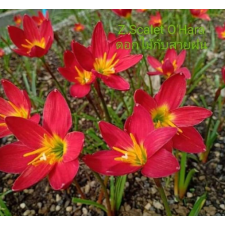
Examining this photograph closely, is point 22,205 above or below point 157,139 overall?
below

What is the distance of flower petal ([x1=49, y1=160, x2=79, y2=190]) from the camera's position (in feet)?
1.84

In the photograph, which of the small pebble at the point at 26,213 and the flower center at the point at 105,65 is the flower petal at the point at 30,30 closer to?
the flower center at the point at 105,65

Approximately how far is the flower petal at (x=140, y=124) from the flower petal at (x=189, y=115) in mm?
108

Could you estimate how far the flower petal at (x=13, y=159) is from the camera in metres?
0.61

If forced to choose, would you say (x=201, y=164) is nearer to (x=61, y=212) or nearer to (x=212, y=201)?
(x=212, y=201)

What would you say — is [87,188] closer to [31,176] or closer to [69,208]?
[69,208]

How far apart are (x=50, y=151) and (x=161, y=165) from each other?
0.26 metres

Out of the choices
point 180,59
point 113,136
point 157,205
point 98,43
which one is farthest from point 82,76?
point 157,205

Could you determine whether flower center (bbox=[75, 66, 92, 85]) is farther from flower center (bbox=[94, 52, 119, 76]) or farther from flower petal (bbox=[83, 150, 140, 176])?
flower petal (bbox=[83, 150, 140, 176])

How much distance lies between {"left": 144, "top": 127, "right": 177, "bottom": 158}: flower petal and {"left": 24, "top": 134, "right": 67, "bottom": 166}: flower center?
0.60ft

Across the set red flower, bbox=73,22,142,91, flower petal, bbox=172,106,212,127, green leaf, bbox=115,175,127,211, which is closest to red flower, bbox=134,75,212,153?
flower petal, bbox=172,106,212,127

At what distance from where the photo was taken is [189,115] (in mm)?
671

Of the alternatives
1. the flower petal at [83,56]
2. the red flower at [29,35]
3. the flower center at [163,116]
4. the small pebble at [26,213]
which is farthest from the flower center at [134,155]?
the small pebble at [26,213]

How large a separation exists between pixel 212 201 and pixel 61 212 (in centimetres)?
58
